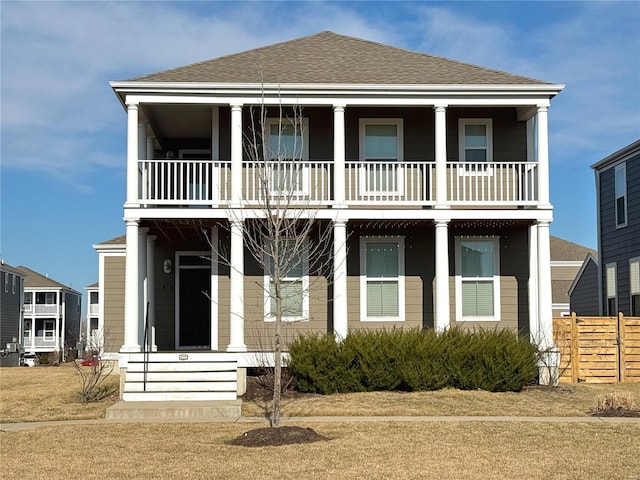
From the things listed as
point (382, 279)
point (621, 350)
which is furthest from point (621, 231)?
point (382, 279)

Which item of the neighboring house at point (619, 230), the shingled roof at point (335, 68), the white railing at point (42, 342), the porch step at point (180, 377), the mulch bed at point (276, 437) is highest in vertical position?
the shingled roof at point (335, 68)

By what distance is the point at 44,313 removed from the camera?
68.6 metres

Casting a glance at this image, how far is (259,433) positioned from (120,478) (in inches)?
108

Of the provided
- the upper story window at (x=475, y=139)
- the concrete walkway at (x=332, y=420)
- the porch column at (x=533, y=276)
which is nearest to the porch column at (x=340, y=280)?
the concrete walkway at (x=332, y=420)

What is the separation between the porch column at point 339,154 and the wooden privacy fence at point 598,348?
626 cm

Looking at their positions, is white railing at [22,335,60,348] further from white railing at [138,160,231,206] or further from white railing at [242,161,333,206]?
white railing at [242,161,333,206]

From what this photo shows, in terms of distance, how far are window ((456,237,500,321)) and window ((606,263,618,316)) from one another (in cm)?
931

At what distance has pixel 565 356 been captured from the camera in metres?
19.3

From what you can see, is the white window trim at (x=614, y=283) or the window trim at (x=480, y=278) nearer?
the window trim at (x=480, y=278)

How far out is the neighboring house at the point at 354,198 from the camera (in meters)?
17.6

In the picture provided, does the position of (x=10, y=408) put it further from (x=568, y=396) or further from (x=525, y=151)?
(x=525, y=151)

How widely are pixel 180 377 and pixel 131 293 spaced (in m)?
2.14

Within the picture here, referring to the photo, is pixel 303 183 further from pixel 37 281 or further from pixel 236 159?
pixel 37 281

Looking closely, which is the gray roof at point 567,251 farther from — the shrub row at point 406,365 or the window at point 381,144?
the shrub row at point 406,365
